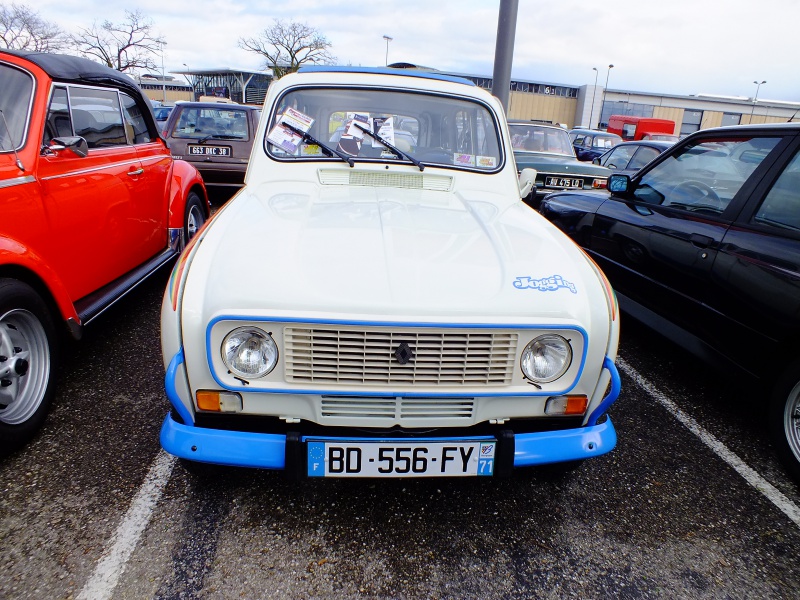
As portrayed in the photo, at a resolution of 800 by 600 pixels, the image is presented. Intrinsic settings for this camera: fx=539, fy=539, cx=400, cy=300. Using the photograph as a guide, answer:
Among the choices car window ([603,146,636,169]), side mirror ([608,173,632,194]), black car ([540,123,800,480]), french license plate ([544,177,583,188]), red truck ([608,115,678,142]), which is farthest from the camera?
red truck ([608,115,678,142])

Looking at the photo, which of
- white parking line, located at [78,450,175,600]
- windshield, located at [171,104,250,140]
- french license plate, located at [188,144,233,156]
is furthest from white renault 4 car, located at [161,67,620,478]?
windshield, located at [171,104,250,140]

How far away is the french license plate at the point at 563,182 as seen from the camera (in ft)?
26.3

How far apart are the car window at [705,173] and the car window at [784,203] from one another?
234mm

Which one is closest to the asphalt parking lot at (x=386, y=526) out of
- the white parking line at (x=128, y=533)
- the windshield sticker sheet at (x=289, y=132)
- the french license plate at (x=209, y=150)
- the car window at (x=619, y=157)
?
Answer: the white parking line at (x=128, y=533)

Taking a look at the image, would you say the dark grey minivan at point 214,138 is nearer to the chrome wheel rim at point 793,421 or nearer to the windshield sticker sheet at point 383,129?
the windshield sticker sheet at point 383,129

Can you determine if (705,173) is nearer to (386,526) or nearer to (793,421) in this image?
(793,421)

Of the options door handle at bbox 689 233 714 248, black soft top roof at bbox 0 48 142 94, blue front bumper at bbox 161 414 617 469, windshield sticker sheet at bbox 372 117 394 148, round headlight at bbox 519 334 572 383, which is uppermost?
black soft top roof at bbox 0 48 142 94

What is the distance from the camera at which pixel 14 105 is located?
9.67ft

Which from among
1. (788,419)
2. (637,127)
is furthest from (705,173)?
(637,127)

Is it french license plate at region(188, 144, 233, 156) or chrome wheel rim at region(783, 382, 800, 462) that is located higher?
french license plate at region(188, 144, 233, 156)

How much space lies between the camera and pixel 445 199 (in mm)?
3021

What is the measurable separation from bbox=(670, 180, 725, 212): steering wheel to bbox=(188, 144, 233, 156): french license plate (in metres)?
6.64

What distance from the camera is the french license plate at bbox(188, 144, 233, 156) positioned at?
834cm

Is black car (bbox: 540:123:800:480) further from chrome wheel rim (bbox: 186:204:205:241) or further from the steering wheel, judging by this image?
chrome wheel rim (bbox: 186:204:205:241)
